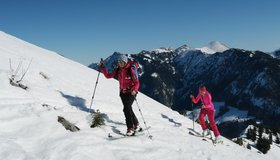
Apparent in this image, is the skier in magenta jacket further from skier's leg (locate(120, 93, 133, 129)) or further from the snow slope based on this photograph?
the snow slope

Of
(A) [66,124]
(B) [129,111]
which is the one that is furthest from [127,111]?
(A) [66,124]

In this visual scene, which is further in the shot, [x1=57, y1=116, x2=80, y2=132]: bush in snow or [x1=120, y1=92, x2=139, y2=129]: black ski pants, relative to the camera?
[x1=120, y1=92, x2=139, y2=129]: black ski pants

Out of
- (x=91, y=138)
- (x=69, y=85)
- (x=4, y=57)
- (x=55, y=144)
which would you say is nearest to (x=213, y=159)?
(x=91, y=138)

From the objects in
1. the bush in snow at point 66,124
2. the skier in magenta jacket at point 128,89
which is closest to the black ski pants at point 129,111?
the skier in magenta jacket at point 128,89

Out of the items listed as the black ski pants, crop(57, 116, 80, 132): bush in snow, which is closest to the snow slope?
crop(57, 116, 80, 132): bush in snow

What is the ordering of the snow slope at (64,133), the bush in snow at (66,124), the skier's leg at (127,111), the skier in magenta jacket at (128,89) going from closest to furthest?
the snow slope at (64,133) → the bush in snow at (66,124) → the skier's leg at (127,111) → the skier in magenta jacket at (128,89)

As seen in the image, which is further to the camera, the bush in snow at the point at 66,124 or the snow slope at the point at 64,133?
the bush in snow at the point at 66,124

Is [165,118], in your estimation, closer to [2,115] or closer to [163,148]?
[163,148]

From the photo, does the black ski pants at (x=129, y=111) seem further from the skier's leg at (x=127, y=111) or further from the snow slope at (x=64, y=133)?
the snow slope at (x=64, y=133)

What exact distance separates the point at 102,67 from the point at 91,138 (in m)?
5.92

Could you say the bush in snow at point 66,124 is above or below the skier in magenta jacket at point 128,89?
below

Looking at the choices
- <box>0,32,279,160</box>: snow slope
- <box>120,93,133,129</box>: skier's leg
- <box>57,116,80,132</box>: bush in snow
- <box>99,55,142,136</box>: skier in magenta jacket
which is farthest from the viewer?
<box>99,55,142,136</box>: skier in magenta jacket

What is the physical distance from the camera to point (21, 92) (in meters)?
14.3

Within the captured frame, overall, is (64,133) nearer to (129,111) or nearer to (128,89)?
(129,111)
